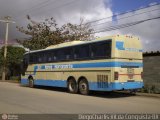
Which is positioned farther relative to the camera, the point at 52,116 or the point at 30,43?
the point at 30,43

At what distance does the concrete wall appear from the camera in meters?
21.0

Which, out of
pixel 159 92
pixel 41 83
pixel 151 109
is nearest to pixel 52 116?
pixel 151 109

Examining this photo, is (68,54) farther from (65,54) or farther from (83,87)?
(83,87)

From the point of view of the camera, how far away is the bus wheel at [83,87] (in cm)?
1812

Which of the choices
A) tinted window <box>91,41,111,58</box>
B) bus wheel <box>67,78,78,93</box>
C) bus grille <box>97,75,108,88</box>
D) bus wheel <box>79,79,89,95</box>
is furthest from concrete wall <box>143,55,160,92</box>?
tinted window <box>91,41,111,58</box>

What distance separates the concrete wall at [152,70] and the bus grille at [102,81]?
5.13 m

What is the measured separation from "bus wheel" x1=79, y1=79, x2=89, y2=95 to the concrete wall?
15.9 feet

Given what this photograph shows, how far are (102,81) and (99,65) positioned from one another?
0.89 meters

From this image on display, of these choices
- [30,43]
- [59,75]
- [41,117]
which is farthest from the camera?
[30,43]

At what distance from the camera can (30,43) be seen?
35656 millimetres

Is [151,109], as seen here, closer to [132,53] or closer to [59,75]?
[132,53]

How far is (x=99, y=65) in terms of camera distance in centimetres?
1697

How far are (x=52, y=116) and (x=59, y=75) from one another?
10.7 m

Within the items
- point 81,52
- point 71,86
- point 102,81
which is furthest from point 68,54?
point 102,81
